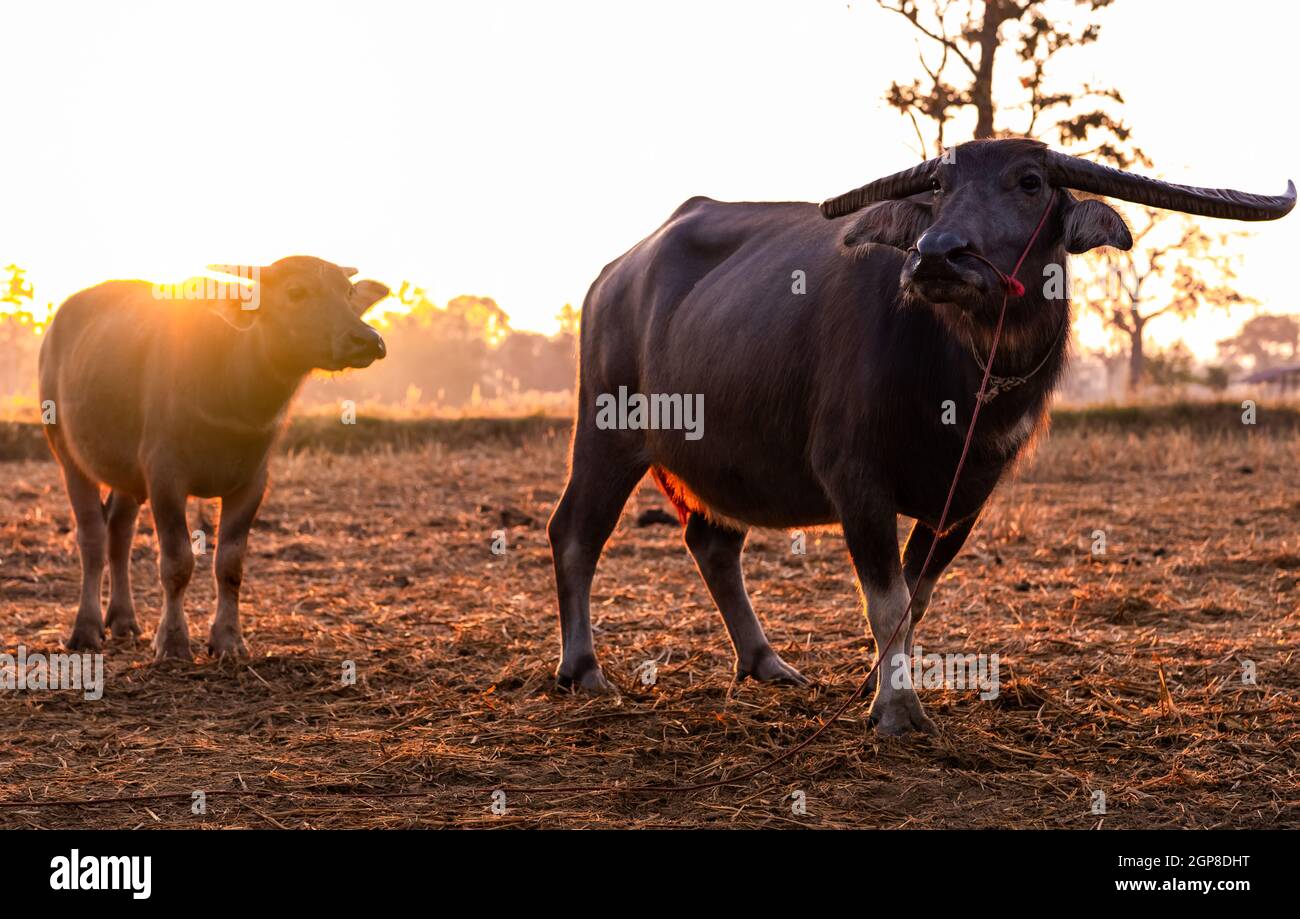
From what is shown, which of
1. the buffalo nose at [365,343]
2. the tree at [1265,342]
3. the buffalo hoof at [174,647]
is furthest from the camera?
the tree at [1265,342]

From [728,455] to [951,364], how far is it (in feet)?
3.49

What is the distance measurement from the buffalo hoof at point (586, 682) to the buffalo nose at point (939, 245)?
2314mm

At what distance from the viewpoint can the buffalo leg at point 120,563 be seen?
6.75 m

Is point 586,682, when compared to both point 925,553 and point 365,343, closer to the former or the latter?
point 925,553

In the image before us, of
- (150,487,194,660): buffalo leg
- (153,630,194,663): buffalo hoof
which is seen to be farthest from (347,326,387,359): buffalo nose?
(153,630,194,663): buffalo hoof

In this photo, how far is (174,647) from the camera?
6027 millimetres

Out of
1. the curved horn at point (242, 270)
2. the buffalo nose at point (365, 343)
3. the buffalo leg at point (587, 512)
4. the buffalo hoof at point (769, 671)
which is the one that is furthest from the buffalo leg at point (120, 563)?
the buffalo hoof at point (769, 671)

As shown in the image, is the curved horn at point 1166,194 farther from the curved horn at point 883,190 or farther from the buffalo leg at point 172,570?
the buffalo leg at point 172,570

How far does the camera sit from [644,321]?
577 centimetres

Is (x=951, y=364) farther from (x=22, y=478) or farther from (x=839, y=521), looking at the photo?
(x=22, y=478)

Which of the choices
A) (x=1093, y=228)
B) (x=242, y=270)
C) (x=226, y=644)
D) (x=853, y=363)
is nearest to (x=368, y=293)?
(x=242, y=270)

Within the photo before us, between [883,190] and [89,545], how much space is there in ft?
14.9

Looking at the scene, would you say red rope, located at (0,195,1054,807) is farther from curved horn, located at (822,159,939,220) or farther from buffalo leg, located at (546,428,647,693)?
buffalo leg, located at (546,428,647,693)
